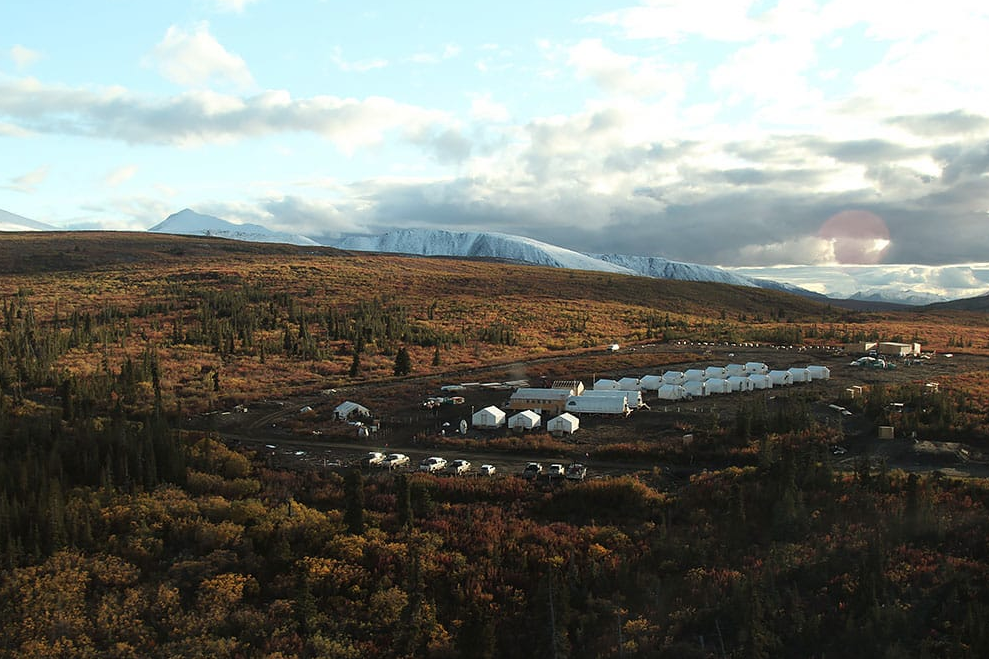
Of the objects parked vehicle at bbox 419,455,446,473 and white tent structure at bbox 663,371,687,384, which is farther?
white tent structure at bbox 663,371,687,384

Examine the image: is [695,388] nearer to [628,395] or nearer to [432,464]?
[628,395]

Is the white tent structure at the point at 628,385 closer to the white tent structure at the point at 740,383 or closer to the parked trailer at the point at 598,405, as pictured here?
the parked trailer at the point at 598,405

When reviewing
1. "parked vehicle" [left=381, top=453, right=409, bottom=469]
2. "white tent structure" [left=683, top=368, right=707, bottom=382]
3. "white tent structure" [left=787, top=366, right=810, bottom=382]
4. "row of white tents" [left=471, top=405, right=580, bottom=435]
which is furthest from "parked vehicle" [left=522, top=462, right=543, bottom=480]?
"white tent structure" [left=787, top=366, right=810, bottom=382]

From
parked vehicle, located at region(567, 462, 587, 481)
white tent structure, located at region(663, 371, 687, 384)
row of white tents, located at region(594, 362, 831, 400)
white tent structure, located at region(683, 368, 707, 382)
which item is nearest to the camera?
parked vehicle, located at region(567, 462, 587, 481)

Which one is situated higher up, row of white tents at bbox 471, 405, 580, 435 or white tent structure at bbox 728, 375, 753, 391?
white tent structure at bbox 728, 375, 753, 391

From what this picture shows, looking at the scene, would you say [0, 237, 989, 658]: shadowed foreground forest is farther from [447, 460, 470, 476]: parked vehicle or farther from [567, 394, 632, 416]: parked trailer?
[567, 394, 632, 416]: parked trailer

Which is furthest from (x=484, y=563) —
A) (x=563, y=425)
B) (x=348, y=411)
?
(x=348, y=411)
